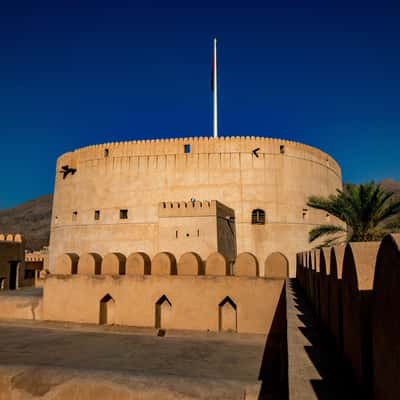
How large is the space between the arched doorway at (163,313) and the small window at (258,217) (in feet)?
35.4

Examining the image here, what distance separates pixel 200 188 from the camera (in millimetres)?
18016

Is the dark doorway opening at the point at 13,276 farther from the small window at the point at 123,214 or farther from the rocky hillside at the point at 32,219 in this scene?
the rocky hillside at the point at 32,219

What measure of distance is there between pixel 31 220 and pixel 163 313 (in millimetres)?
60979

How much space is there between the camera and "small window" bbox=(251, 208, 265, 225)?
1804cm

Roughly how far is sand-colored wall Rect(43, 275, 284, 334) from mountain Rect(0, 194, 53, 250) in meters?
39.7

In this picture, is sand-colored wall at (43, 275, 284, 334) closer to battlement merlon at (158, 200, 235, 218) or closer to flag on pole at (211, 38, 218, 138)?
battlement merlon at (158, 200, 235, 218)

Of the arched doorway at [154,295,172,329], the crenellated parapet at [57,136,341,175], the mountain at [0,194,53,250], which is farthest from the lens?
the mountain at [0,194,53,250]

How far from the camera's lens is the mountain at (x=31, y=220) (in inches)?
2080

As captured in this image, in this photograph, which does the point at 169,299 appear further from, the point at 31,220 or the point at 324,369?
the point at 31,220

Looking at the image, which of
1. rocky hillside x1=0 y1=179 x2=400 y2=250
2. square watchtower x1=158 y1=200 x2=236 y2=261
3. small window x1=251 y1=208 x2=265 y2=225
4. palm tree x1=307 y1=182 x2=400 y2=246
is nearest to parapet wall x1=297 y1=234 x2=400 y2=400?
palm tree x1=307 y1=182 x2=400 y2=246

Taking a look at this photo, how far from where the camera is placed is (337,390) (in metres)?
1.69

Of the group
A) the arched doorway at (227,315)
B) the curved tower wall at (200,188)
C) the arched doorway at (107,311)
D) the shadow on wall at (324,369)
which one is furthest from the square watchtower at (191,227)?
the shadow on wall at (324,369)

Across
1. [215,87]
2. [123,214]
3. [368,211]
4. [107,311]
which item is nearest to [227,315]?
[107,311]

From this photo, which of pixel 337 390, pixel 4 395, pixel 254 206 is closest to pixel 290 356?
pixel 337 390
